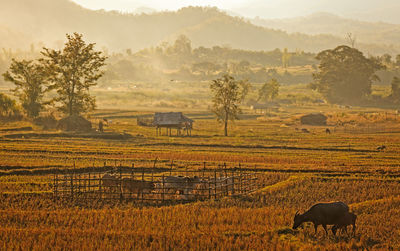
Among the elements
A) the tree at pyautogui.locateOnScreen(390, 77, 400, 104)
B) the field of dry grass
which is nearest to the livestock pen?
the field of dry grass

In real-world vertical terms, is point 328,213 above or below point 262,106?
below

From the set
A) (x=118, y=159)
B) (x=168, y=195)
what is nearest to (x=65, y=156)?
(x=118, y=159)

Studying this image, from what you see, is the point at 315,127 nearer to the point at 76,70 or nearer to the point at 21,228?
the point at 76,70

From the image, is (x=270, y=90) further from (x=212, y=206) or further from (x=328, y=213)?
(x=328, y=213)

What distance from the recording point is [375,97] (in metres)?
154

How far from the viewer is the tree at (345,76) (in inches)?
5974

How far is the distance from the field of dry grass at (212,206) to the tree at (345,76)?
330ft

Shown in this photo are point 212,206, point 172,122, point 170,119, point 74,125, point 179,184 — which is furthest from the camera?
point 170,119

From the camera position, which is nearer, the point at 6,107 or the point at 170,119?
the point at 170,119

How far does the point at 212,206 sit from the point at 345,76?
13734 cm

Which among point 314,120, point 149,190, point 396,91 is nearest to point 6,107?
point 314,120

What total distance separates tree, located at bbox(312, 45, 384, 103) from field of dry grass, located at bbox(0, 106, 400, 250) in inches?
3961

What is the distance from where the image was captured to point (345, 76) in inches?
6009

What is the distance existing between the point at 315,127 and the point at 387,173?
54915 millimetres
